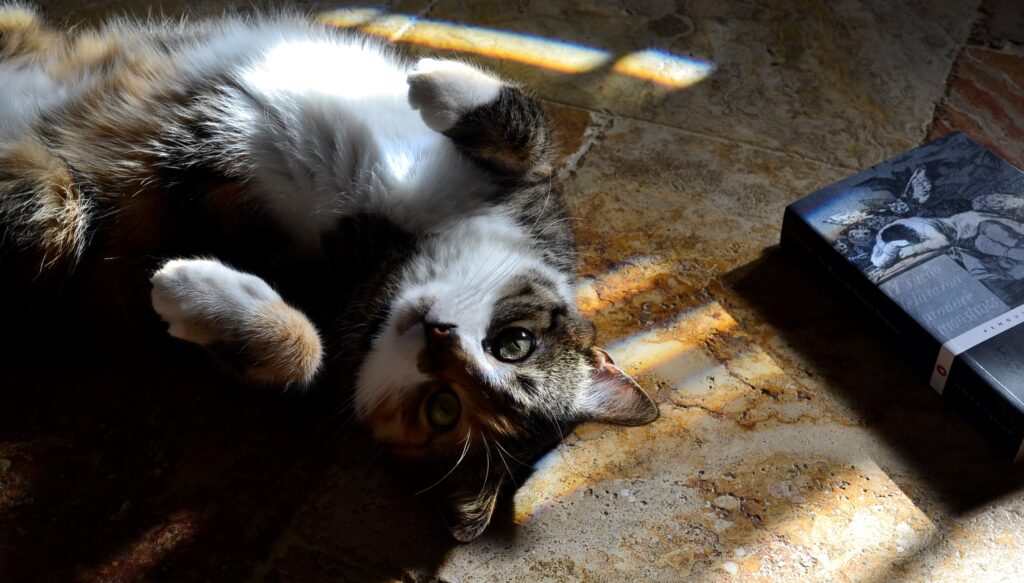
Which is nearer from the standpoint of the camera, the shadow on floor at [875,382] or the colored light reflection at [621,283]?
the shadow on floor at [875,382]

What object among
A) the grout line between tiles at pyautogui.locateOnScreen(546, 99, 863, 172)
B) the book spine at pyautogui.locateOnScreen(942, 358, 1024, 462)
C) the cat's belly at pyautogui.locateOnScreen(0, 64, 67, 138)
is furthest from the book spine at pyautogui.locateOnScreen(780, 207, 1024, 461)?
the cat's belly at pyautogui.locateOnScreen(0, 64, 67, 138)

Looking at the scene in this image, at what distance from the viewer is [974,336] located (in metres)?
1.66

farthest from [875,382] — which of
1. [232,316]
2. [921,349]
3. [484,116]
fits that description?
[232,316]

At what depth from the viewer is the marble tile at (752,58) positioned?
225 cm

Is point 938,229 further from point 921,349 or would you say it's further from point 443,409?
point 443,409

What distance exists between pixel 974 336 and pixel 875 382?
22 centimetres

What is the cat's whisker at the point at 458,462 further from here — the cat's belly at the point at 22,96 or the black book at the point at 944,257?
the cat's belly at the point at 22,96

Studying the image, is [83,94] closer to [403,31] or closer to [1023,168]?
[403,31]

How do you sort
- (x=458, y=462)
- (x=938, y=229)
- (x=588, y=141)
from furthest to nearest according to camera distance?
(x=588, y=141) → (x=938, y=229) → (x=458, y=462)

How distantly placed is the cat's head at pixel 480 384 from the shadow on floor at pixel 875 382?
19.3 inches

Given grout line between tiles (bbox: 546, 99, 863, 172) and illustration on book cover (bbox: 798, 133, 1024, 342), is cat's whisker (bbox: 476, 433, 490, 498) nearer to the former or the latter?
illustration on book cover (bbox: 798, 133, 1024, 342)

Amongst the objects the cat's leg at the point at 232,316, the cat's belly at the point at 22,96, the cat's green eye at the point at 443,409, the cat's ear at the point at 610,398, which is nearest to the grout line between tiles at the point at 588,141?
the cat's ear at the point at 610,398

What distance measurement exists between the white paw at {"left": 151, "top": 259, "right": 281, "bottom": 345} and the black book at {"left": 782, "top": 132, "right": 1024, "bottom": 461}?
1267 millimetres

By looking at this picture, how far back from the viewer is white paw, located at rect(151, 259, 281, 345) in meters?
1.39
